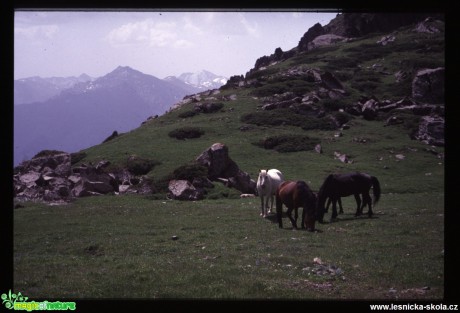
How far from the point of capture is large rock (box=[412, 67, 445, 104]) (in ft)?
189

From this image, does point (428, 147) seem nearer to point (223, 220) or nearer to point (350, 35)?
point (223, 220)

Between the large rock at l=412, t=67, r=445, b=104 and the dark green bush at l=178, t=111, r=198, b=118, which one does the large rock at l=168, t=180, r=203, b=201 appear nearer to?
the dark green bush at l=178, t=111, r=198, b=118

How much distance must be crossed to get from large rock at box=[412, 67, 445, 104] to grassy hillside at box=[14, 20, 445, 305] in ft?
48.7

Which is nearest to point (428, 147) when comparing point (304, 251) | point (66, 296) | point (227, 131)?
point (227, 131)

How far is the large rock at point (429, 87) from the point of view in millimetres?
57562

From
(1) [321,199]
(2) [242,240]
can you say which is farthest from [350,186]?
(2) [242,240]

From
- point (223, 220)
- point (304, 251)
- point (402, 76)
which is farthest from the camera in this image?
point (402, 76)

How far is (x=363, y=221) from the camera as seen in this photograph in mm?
19219

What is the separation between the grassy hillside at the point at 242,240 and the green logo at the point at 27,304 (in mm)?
985

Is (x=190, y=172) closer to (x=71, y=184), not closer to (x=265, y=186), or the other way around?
(x=71, y=184)

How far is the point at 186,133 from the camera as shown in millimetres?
51250

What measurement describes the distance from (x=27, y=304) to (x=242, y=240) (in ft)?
29.2

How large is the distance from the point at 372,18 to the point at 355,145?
9034 cm

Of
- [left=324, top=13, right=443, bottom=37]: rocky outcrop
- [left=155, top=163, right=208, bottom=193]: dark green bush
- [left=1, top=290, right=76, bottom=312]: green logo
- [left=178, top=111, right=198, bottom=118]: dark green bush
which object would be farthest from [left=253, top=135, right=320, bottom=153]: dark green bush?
[left=324, top=13, right=443, bottom=37]: rocky outcrop
